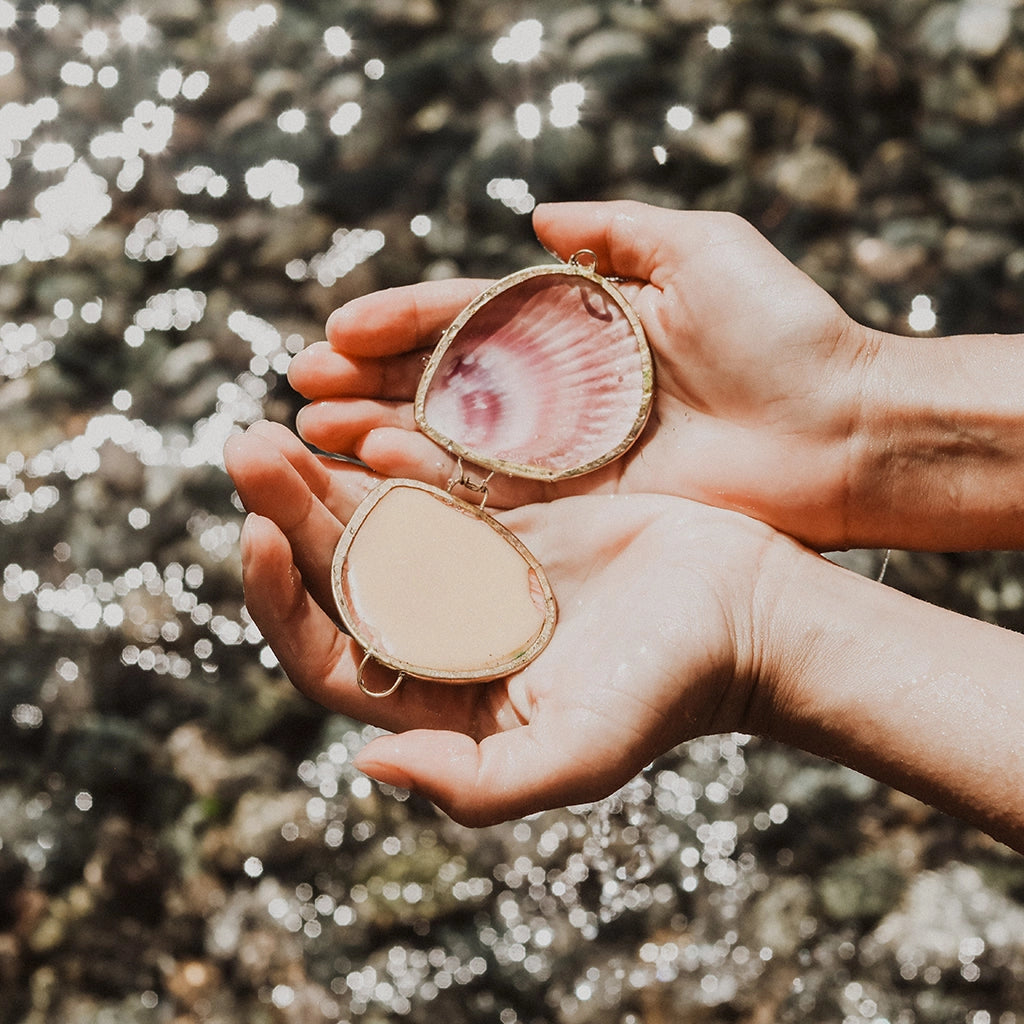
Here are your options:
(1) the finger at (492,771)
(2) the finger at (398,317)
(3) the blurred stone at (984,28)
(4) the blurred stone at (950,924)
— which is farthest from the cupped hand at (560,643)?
(3) the blurred stone at (984,28)

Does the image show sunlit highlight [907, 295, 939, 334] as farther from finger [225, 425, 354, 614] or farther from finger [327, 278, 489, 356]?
finger [225, 425, 354, 614]

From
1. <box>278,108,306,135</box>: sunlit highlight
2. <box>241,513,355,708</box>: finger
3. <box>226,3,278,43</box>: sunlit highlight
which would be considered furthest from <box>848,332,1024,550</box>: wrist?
<box>226,3,278,43</box>: sunlit highlight

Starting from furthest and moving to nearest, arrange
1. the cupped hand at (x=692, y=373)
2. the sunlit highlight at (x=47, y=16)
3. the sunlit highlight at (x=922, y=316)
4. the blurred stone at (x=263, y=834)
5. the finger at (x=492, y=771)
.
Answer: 1. the sunlit highlight at (x=47, y=16)
2. the sunlit highlight at (x=922, y=316)
3. the blurred stone at (x=263, y=834)
4. the cupped hand at (x=692, y=373)
5. the finger at (x=492, y=771)

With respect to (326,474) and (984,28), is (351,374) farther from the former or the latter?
(984,28)

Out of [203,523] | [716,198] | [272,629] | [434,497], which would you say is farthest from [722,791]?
[716,198]

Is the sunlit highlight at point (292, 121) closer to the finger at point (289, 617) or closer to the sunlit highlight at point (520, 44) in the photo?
the sunlit highlight at point (520, 44)

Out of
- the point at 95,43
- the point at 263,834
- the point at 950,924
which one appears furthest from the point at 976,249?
the point at 95,43

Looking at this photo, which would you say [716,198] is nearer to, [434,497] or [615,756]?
[434,497]
